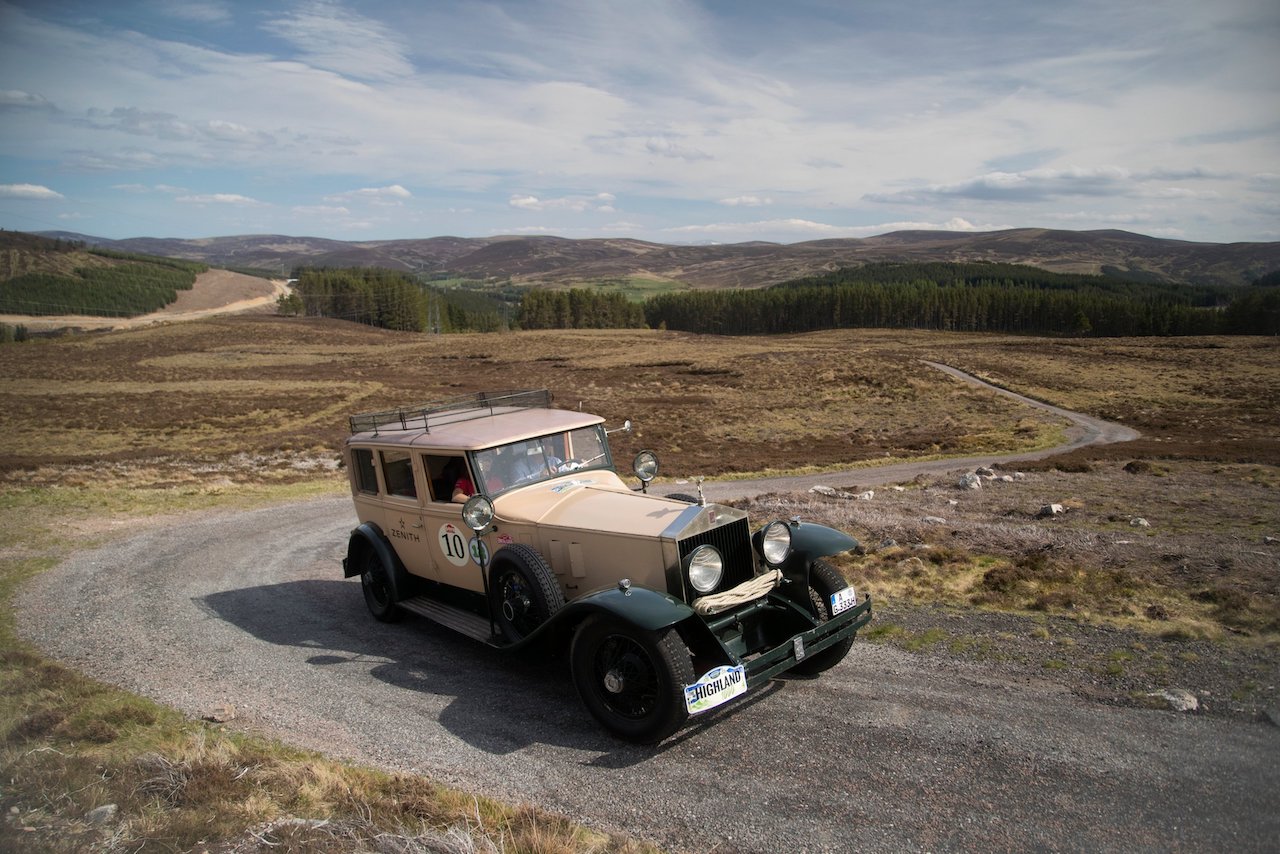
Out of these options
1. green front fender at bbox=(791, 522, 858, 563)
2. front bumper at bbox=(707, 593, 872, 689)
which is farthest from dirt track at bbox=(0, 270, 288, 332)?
front bumper at bbox=(707, 593, 872, 689)

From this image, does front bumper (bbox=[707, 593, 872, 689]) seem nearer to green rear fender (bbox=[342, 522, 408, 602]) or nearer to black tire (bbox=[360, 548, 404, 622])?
green rear fender (bbox=[342, 522, 408, 602])

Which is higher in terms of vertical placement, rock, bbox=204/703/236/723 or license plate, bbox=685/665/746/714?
license plate, bbox=685/665/746/714

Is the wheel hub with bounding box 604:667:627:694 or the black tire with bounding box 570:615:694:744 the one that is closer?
the black tire with bounding box 570:615:694:744

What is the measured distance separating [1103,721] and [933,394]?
4479 cm

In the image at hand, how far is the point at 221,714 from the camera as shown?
710cm

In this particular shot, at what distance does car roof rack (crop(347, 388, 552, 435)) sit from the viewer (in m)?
9.95

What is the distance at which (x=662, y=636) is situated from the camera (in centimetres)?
609

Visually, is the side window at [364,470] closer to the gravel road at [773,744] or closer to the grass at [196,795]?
the gravel road at [773,744]

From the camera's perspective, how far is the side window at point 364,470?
9875 millimetres

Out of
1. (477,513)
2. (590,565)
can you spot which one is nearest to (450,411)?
(477,513)

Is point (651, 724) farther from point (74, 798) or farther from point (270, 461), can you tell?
point (270, 461)

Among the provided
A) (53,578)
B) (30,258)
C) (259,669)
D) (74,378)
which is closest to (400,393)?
(74,378)

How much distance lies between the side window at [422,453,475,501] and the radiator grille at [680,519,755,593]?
2956mm

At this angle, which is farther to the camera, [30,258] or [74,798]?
[30,258]
